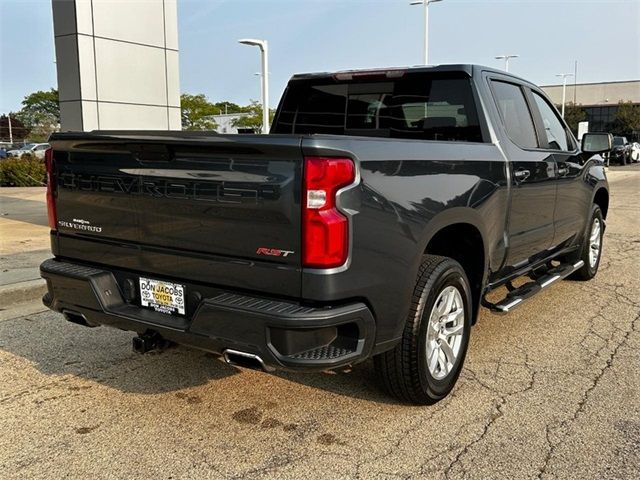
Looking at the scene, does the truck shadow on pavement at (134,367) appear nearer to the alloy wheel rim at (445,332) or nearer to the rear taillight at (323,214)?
the alloy wheel rim at (445,332)

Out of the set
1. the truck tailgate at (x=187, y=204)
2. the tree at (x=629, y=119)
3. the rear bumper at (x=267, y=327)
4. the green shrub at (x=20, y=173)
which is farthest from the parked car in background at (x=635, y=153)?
the truck tailgate at (x=187, y=204)

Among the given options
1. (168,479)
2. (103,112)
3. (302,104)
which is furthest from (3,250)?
(168,479)

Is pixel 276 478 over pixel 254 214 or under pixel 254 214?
under

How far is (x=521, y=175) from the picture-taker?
4328 mm

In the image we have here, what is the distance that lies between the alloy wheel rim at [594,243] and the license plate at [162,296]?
4755mm

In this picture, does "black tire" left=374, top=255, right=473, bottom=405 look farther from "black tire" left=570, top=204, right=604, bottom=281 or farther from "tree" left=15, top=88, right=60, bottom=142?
"tree" left=15, top=88, right=60, bottom=142

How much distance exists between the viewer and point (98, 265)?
3.50m

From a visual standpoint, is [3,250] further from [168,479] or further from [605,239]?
[605,239]

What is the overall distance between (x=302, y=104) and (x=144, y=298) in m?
2.44

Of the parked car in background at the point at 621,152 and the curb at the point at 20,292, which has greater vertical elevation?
the parked car in background at the point at 621,152

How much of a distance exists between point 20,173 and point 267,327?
59.8 feet

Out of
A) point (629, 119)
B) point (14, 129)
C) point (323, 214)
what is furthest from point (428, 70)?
point (14, 129)

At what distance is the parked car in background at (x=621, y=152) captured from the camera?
35500mm

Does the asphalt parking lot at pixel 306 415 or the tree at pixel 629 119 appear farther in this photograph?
the tree at pixel 629 119
